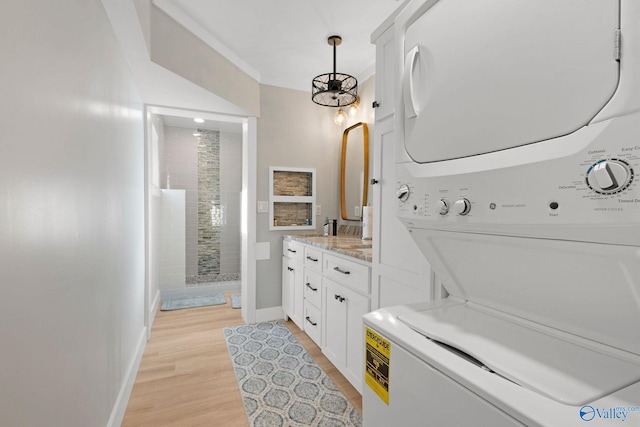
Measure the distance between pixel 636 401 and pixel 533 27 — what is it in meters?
0.67

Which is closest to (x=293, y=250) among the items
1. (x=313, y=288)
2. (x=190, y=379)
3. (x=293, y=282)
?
(x=293, y=282)

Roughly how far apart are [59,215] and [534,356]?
133 centimetres

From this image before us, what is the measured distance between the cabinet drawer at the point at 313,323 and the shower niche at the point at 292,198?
0.95m

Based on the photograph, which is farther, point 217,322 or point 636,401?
point 217,322

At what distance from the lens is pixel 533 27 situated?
606 millimetres

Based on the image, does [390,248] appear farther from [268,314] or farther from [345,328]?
[268,314]

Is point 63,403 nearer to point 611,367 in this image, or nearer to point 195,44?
point 611,367

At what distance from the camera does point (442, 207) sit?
78cm

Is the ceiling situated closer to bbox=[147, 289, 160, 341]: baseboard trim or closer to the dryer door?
the dryer door

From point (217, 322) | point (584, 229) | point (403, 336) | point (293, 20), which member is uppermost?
point (293, 20)

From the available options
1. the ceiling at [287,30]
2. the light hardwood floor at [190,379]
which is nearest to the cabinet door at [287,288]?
Answer: the light hardwood floor at [190,379]

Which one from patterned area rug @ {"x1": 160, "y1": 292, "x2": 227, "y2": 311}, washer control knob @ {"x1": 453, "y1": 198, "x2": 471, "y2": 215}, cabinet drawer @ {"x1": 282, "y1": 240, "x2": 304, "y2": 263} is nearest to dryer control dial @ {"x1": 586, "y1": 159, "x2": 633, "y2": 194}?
washer control knob @ {"x1": 453, "y1": 198, "x2": 471, "y2": 215}

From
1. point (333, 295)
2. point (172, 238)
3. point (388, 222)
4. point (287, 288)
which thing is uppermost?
point (388, 222)

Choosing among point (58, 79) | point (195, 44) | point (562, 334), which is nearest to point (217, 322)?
point (195, 44)
